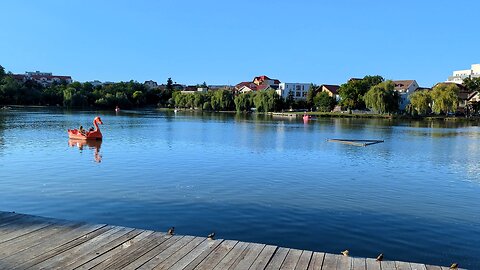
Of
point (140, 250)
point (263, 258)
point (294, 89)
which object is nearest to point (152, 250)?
point (140, 250)

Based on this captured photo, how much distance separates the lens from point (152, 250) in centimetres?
596

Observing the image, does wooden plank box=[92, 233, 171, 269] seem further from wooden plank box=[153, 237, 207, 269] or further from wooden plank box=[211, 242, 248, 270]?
wooden plank box=[211, 242, 248, 270]

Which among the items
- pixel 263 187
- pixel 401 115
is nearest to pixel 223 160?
pixel 263 187

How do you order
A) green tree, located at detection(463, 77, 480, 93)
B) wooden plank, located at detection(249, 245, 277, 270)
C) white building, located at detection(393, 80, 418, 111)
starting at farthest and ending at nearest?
white building, located at detection(393, 80, 418, 111) < green tree, located at detection(463, 77, 480, 93) < wooden plank, located at detection(249, 245, 277, 270)

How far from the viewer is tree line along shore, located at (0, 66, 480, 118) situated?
8075 cm

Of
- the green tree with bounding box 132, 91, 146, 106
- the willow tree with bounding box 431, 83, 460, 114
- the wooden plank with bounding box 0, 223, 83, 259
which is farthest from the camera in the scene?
the green tree with bounding box 132, 91, 146, 106

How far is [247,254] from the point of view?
5887 mm

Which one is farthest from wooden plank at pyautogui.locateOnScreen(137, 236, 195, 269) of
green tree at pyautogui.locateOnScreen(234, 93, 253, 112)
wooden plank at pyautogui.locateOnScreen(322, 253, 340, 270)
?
green tree at pyautogui.locateOnScreen(234, 93, 253, 112)

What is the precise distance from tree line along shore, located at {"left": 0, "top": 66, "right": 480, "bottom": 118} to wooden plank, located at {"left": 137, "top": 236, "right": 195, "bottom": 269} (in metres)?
78.8

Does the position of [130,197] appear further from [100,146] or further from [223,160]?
[100,146]

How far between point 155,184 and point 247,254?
31.4ft

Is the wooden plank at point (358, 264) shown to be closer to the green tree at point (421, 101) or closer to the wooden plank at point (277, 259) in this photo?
the wooden plank at point (277, 259)

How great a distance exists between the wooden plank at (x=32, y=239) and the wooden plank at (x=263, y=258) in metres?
3.19

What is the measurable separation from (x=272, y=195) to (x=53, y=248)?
27.8 ft
